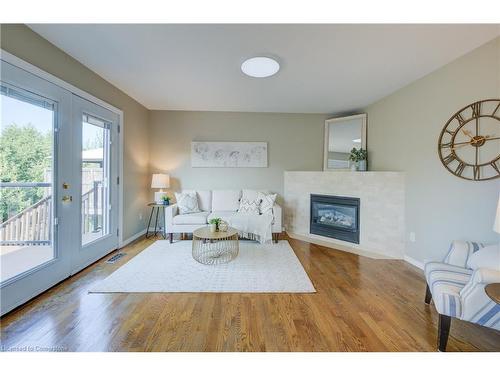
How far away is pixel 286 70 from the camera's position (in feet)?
8.70

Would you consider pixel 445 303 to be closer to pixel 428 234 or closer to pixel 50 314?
pixel 428 234

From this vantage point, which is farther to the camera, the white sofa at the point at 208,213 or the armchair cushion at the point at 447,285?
the white sofa at the point at 208,213

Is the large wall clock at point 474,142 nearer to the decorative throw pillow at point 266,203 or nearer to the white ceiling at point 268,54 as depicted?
the white ceiling at point 268,54

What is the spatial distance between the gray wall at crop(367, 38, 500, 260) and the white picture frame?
221 centimetres

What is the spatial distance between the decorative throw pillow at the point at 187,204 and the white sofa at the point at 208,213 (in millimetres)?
89

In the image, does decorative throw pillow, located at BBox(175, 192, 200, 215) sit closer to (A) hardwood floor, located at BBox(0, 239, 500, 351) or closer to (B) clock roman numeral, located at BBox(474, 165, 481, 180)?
(A) hardwood floor, located at BBox(0, 239, 500, 351)

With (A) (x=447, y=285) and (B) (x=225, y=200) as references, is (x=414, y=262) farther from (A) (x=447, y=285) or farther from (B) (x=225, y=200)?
(B) (x=225, y=200)

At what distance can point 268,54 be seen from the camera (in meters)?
2.31

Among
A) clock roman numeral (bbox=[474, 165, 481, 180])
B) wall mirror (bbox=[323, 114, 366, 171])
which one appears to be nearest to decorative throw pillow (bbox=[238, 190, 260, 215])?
wall mirror (bbox=[323, 114, 366, 171])

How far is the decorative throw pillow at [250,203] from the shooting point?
3960mm

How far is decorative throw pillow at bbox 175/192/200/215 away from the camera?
3.87 meters

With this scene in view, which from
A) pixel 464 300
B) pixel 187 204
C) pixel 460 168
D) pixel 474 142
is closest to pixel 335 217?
pixel 460 168

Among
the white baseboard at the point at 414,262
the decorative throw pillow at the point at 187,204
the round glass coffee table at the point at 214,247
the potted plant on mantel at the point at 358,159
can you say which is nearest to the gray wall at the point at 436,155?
the white baseboard at the point at 414,262
